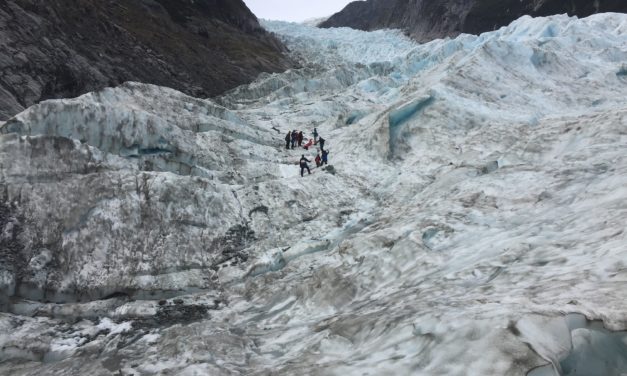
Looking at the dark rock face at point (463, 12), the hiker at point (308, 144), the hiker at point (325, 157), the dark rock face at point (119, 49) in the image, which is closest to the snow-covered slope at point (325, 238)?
the hiker at point (325, 157)

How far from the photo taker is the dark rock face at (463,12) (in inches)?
2645

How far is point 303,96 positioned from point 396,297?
3208 cm

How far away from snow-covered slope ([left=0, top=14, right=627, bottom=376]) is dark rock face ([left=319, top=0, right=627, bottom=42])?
167ft

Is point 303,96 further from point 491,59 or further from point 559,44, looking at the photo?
point 559,44

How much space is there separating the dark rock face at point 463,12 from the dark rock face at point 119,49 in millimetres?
35613

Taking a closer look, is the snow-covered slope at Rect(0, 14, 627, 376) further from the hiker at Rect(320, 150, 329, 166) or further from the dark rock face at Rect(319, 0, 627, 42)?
the dark rock face at Rect(319, 0, 627, 42)

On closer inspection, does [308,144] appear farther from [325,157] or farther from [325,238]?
[325,238]

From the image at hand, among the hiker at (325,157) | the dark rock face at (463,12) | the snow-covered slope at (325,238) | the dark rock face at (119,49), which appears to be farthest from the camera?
the dark rock face at (463,12)

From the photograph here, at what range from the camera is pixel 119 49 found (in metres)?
39.7

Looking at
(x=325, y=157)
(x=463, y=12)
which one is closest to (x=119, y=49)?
(x=325, y=157)

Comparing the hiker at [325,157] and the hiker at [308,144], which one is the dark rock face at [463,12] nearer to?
the hiker at [308,144]

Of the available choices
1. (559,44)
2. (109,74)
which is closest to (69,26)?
(109,74)

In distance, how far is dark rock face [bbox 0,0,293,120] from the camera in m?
27.8

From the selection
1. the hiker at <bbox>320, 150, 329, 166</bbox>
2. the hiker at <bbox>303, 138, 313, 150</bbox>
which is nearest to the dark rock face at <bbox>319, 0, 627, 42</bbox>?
the hiker at <bbox>303, 138, 313, 150</bbox>
